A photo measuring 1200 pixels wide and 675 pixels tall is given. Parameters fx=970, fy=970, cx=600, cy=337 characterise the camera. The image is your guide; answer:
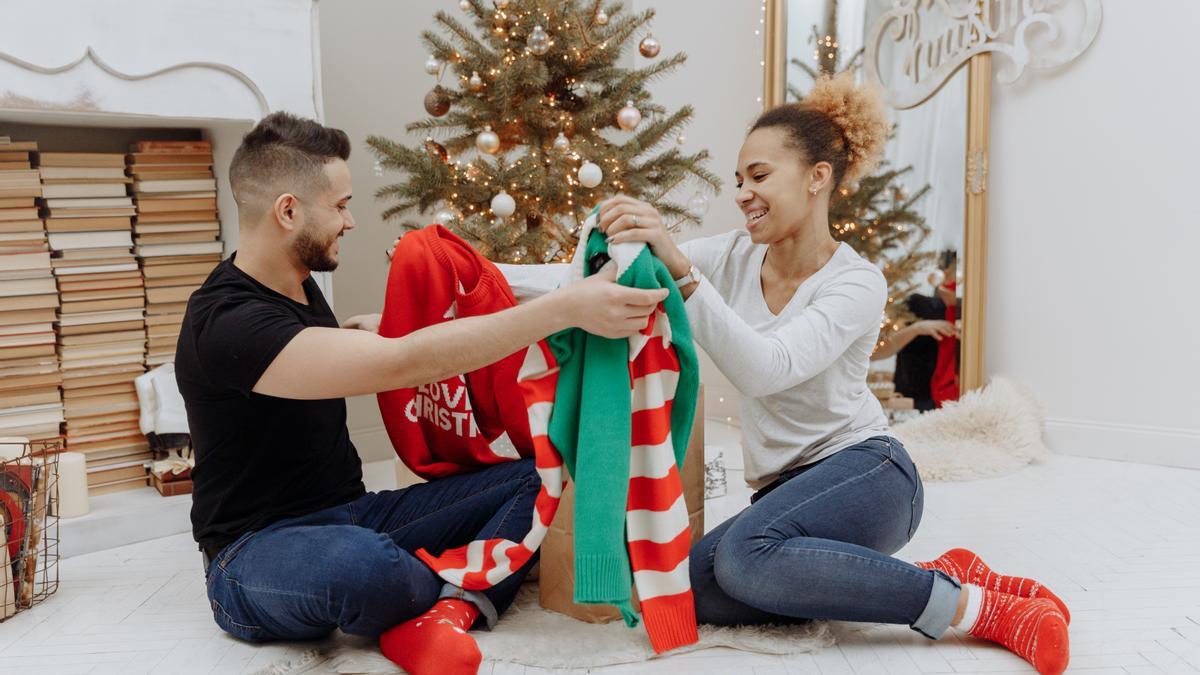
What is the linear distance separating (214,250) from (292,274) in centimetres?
109

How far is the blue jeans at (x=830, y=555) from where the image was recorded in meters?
1.68

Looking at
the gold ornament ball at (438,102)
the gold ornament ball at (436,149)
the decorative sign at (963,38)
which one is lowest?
the gold ornament ball at (436,149)

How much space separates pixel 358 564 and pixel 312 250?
1.97 feet

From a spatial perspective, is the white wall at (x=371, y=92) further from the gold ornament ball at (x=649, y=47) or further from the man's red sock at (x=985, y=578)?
the man's red sock at (x=985, y=578)

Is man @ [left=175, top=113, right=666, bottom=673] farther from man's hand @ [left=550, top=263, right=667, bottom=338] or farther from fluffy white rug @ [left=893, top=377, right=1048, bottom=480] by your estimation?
fluffy white rug @ [left=893, top=377, right=1048, bottom=480]

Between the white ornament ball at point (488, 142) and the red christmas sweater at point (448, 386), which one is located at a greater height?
the white ornament ball at point (488, 142)

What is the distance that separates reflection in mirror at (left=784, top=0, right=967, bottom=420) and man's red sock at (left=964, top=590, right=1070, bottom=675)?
1917mm

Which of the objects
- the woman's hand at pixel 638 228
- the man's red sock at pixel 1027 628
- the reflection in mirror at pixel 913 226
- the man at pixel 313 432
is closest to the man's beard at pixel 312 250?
the man at pixel 313 432

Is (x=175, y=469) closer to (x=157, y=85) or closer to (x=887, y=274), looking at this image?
(x=157, y=85)

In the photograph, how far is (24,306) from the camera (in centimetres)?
252

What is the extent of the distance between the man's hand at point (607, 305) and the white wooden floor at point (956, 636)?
0.62 meters

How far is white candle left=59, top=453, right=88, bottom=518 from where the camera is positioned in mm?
2387

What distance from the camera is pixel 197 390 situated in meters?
1.73

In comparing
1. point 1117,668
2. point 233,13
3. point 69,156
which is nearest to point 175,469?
point 69,156
